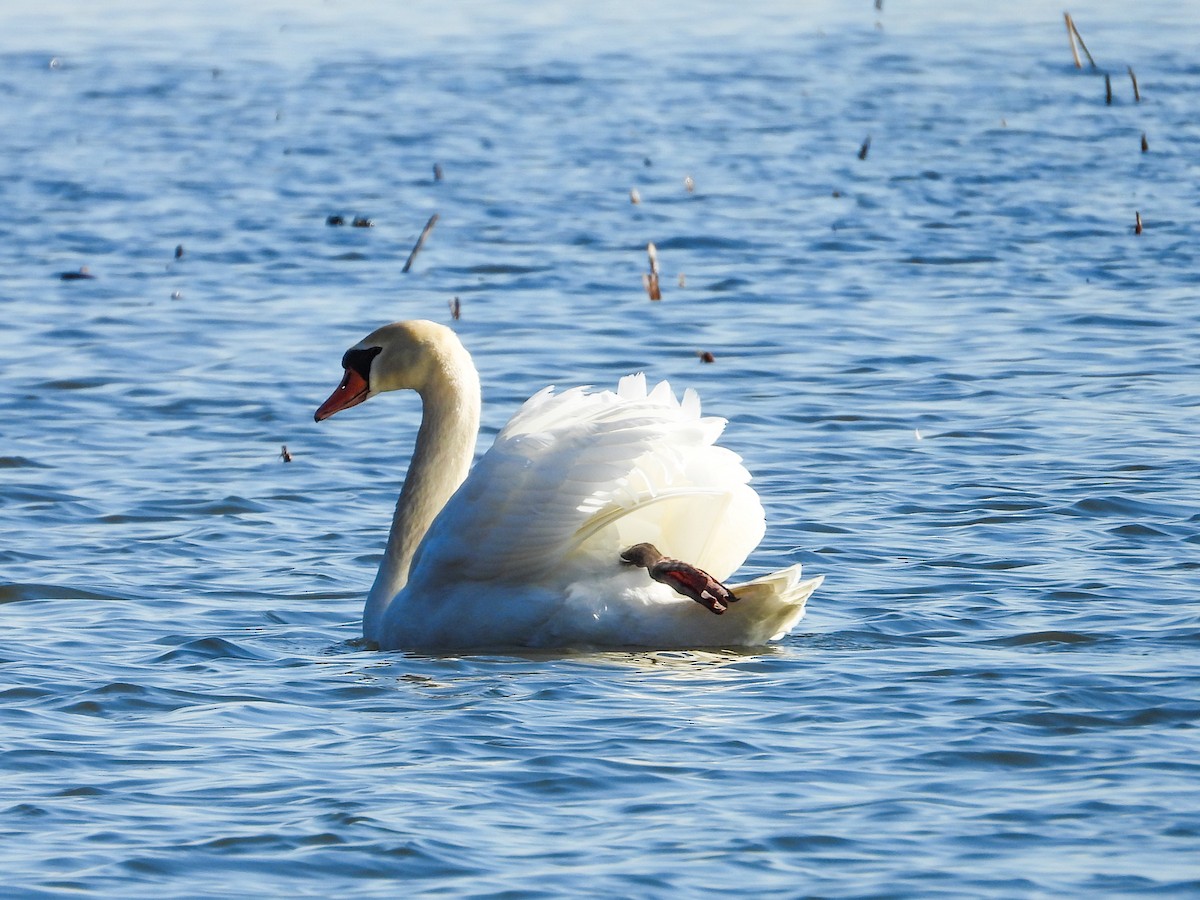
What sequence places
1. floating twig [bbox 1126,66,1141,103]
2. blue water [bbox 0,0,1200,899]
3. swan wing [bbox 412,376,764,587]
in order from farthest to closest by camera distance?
Answer: 1. floating twig [bbox 1126,66,1141,103]
2. swan wing [bbox 412,376,764,587]
3. blue water [bbox 0,0,1200,899]

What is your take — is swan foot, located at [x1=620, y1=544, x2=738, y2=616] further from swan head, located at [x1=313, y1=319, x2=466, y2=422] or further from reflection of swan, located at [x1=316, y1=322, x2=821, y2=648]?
swan head, located at [x1=313, y1=319, x2=466, y2=422]

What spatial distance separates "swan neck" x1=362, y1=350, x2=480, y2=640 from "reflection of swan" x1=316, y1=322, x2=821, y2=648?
0.57m

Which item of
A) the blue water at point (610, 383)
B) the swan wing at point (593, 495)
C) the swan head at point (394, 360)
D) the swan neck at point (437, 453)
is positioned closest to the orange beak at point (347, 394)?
the swan head at point (394, 360)

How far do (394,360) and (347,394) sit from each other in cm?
40

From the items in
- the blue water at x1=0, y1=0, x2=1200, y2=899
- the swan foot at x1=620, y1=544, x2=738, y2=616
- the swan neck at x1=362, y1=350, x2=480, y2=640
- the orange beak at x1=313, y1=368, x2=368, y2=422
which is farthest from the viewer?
the orange beak at x1=313, y1=368, x2=368, y2=422

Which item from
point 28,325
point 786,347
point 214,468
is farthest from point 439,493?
point 28,325

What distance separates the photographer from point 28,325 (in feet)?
53.4

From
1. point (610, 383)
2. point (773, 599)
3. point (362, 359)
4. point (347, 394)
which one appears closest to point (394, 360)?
point (362, 359)

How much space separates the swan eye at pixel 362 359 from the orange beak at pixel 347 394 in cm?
2

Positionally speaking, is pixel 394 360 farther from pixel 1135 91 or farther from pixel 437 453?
pixel 1135 91

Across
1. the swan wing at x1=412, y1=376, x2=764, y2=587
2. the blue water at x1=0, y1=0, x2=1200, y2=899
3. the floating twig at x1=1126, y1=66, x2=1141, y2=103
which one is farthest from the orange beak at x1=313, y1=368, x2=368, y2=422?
the floating twig at x1=1126, y1=66, x2=1141, y2=103

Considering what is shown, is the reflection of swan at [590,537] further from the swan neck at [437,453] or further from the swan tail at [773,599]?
the swan neck at [437,453]

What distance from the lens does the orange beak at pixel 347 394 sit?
9.77 metres

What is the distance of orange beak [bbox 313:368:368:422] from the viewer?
977 cm
